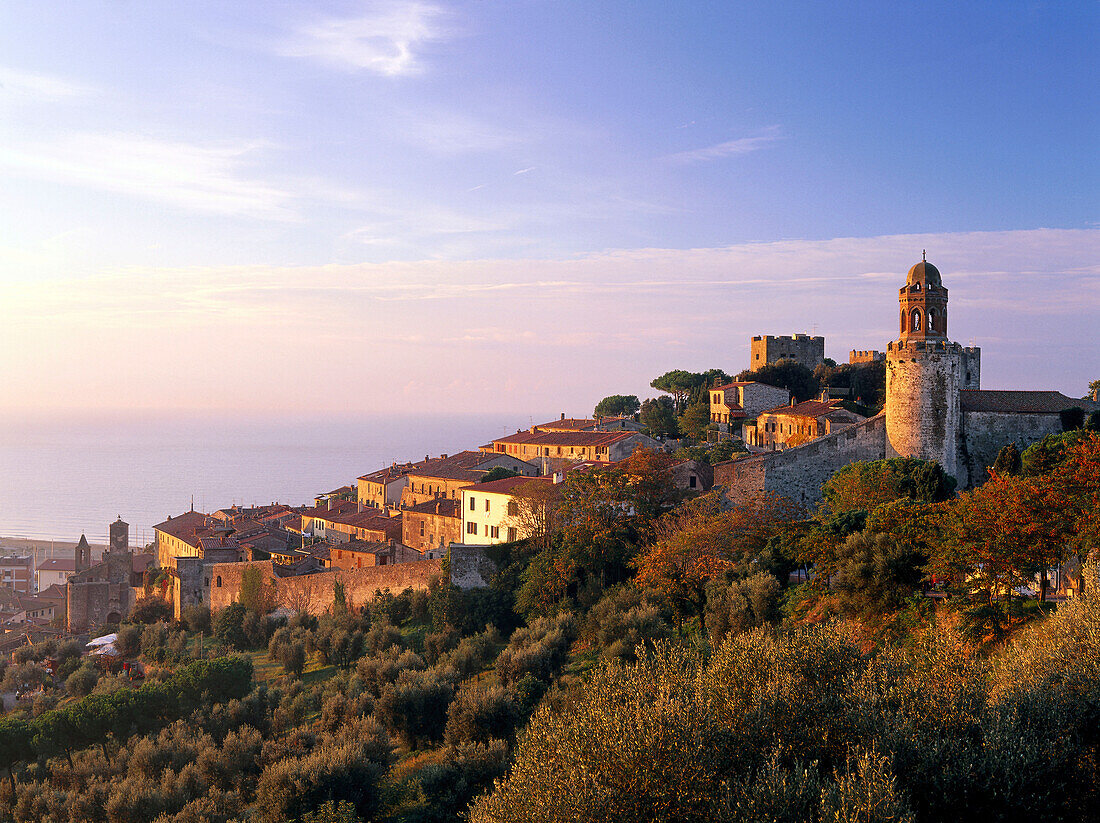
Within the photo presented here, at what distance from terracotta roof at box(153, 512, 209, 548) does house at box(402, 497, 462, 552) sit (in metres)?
15.4

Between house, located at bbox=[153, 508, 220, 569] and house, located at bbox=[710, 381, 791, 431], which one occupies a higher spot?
house, located at bbox=[710, 381, 791, 431]

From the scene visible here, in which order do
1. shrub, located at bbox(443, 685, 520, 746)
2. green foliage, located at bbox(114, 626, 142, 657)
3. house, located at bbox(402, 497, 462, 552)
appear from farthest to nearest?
house, located at bbox(402, 497, 462, 552)
green foliage, located at bbox(114, 626, 142, 657)
shrub, located at bbox(443, 685, 520, 746)

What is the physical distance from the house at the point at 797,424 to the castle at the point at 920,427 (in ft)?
18.6

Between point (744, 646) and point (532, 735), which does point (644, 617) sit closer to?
point (744, 646)

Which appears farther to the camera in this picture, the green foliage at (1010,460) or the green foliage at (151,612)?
the green foliage at (151,612)

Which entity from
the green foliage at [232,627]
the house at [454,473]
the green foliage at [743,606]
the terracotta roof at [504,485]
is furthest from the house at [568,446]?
the green foliage at [743,606]

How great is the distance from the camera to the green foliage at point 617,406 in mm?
69562

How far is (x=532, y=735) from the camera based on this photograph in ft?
38.9

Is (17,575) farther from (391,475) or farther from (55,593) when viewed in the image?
(391,475)

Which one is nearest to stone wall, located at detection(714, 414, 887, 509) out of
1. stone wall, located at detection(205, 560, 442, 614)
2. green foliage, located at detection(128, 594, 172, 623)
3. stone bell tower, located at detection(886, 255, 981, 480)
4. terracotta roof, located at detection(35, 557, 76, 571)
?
stone bell tower, located at detection(886, 255, 981, 480)

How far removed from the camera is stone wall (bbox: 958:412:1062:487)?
3400 centimetres

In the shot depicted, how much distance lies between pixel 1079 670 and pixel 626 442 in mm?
35642

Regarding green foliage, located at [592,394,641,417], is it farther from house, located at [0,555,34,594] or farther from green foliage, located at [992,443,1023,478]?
house, located at [0,555,34,594]

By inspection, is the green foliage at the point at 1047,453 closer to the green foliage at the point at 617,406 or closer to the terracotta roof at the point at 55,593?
the green foliage at the point at 617,406
